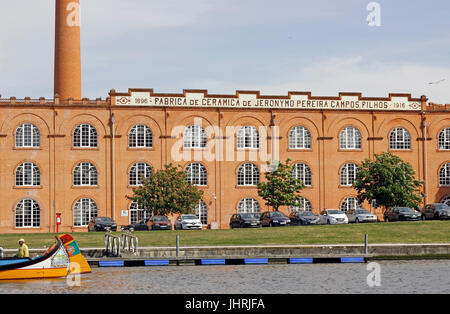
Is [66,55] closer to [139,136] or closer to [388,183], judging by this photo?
[139,136]

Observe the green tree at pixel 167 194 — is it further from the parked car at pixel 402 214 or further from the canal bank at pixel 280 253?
the canal bank at pixel 280 253

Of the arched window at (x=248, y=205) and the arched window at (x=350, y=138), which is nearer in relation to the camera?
the arched window at (x=248, y=205)

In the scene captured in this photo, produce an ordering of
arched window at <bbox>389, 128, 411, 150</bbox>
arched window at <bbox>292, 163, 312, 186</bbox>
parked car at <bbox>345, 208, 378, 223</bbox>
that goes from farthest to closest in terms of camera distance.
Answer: arched window at <bbox>389, 128, 411, 150</bbox> → arched window at <bbox>292, 163, 312, 186</bbox> → parked car at <bbox>345, 208, 378, 223</bbox>

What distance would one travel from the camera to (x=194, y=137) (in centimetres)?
7619

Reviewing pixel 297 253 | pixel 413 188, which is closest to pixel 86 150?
pixel 413 188

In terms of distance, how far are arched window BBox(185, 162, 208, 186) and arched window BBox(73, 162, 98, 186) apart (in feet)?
28.6

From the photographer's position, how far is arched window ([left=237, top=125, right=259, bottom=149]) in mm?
77125

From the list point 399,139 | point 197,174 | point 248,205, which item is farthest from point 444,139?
point 197,174

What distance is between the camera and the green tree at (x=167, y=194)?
69.6 metres

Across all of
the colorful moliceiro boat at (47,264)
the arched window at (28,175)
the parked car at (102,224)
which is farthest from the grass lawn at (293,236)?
the arched window at (28,175)

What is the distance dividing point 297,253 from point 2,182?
37.2 meters

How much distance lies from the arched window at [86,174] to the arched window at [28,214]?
175 inches

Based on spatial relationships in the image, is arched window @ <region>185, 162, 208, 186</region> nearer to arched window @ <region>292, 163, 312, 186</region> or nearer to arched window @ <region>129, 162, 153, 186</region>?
arched window @ <region>129, 162, 153, 186</region>

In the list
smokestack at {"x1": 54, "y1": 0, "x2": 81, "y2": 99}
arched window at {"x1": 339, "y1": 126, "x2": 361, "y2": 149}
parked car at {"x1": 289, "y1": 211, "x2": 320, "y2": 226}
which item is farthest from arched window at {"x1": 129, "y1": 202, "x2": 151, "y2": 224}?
arched window at {"x1": 339, "y1": 126, "x2": 361, "y2": 149}
